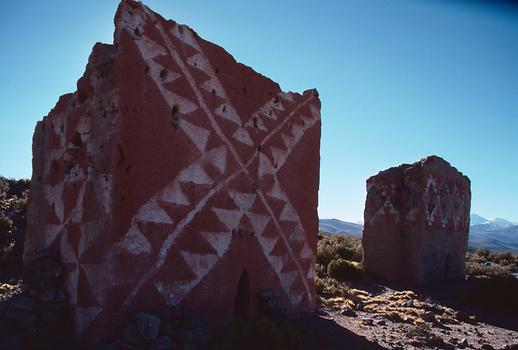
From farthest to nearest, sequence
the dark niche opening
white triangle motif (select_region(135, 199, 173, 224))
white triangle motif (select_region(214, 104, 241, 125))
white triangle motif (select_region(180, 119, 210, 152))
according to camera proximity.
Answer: the dark niche opening → white triangle motif (select_region(214, 104, 241, 125)) → white triangle motif (select_region(180, 119, 210, 152)) → white triangle motif (select_region(135, 199, 173, 224))

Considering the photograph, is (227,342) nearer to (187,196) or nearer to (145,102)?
(187,196)

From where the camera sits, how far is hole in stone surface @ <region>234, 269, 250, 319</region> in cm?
727

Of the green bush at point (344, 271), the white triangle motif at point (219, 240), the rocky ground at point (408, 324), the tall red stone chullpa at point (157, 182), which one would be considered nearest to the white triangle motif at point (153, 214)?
the tall red stone chullpa at point (157, 182)

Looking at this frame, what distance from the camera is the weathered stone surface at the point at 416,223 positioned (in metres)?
14.5

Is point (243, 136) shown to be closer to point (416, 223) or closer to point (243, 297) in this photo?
point (243, 297)

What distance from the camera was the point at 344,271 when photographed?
1516 cm

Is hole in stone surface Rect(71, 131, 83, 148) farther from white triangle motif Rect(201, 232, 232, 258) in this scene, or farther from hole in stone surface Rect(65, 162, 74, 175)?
white triangle motif Rect(201, 232, 232, 258)

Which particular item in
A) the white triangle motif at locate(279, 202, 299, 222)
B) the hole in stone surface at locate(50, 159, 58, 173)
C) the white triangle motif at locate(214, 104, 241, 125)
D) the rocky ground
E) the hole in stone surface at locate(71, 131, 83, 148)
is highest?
the white triangle motif at locate(214, 104, 241, 125)

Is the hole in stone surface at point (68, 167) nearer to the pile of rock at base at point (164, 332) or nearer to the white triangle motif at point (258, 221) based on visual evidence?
the pile of rock at base at point (164, 332)

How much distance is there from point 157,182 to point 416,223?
1106cm

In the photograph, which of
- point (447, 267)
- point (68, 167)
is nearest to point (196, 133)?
point (68, 167)

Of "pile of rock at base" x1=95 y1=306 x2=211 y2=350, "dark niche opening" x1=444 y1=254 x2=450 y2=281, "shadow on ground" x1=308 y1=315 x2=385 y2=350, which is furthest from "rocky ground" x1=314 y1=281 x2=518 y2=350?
"dark niche opening" x1=444 y1=254 x2=450 y2=281

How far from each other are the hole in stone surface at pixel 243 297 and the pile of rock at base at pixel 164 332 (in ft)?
5.08

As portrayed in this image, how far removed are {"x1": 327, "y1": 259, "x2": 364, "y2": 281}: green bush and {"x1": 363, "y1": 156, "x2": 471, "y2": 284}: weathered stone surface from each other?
0.82m
